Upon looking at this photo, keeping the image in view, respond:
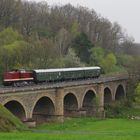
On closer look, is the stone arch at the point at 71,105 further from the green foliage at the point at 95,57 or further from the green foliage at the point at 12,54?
the green foliage at the point at 95,57

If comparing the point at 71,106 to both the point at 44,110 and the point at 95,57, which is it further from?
the point at 95,57

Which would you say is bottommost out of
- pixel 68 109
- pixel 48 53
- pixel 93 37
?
pixel 68 109

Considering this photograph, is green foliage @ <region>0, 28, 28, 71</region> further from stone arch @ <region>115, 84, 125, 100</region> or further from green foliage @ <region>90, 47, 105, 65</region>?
green foliage @ <region>90, 47, 105, 65</region>

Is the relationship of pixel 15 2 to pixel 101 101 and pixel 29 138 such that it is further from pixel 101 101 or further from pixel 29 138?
pixel 29 138

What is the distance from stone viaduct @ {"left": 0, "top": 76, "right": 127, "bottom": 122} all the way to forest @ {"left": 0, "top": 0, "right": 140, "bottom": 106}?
5234 millimetres

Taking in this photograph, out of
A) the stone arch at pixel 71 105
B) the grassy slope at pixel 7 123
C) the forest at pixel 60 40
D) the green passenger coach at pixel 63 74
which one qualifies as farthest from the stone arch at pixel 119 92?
the grassy slope at pixel 7 123

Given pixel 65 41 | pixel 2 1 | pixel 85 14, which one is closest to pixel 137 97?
pixel 65 41

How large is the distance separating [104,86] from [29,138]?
178ft

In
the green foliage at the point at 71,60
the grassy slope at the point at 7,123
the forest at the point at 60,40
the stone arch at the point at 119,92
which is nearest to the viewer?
the grassy slope at the point at 7,123

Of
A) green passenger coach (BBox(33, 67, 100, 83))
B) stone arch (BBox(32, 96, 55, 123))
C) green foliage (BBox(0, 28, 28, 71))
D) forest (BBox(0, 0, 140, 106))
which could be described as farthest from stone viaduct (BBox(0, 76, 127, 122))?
green foliage (BBox(0, 28, 28, 71))

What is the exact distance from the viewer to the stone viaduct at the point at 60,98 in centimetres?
5103

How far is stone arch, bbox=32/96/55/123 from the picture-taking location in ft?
192

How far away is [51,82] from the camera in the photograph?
209 feet

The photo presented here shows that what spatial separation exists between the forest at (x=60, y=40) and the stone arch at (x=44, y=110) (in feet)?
58.7
